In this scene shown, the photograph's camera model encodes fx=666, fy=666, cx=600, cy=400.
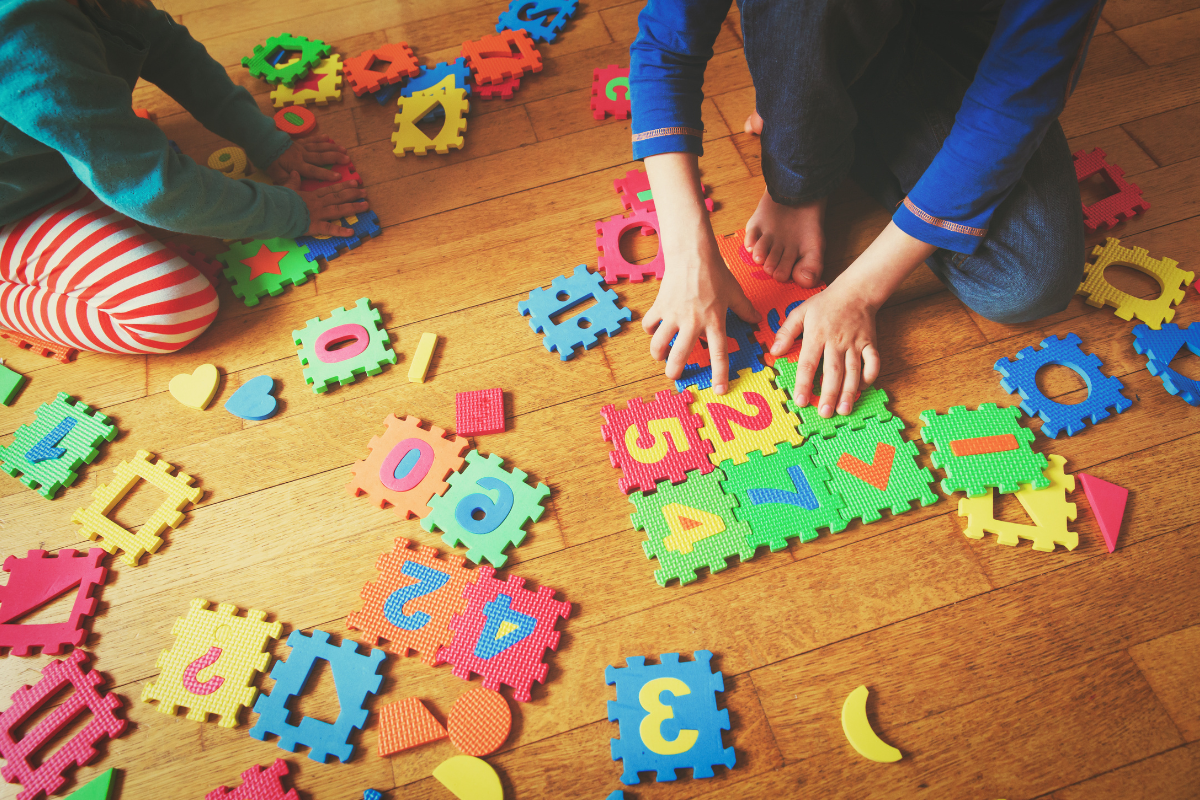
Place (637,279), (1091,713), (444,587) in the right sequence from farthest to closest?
(637,279) < (444,587) < (1091,713)

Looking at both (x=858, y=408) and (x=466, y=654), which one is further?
(x=858, y=408)

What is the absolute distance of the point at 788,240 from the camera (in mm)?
1253

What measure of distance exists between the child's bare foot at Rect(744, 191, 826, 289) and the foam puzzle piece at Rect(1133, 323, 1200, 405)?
0.55 m

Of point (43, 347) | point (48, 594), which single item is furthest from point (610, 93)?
point (48, 594)

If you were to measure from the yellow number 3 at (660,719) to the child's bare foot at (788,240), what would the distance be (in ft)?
2.39

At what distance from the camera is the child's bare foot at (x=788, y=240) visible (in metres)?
1.23

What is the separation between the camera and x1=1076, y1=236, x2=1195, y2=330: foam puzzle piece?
1179 millimetres

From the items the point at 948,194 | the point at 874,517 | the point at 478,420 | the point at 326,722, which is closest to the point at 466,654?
the point at 326,722

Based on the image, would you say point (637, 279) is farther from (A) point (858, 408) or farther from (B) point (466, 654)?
(B) point (466, 654)

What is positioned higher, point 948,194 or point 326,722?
point 948,194

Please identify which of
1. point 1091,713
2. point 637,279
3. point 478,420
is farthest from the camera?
point 637,279

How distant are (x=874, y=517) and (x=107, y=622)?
48.8 inches

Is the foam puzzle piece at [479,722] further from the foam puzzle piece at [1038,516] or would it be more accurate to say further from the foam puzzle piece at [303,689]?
the foam puzzle piece at [1038,516]

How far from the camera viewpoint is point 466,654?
3.26 feet
